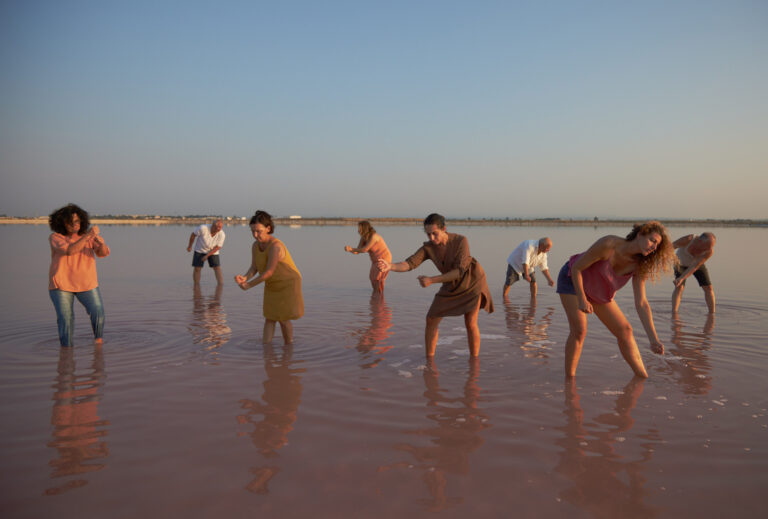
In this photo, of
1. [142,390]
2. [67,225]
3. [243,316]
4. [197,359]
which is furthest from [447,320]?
[67,225]

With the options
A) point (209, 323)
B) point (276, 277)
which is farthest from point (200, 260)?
point (276, 277)

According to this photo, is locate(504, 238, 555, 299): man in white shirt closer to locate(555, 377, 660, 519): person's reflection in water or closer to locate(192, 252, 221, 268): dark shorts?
locate(555, 377, 660, 519): person's reflection in water

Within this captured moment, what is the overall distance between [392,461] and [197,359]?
3.61 metres

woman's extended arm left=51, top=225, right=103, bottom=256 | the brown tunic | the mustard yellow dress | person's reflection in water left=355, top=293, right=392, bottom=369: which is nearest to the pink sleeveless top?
person's reflection in water left=355, top=293, right=392, bottom=369

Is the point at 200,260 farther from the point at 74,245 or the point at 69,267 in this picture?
the point at 74,245

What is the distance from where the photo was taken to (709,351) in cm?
698

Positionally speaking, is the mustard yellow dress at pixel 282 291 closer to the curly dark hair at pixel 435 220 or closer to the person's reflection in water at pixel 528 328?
the curly dark hair at pixel 435 220

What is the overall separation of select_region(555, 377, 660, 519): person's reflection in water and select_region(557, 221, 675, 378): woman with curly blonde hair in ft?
2.63

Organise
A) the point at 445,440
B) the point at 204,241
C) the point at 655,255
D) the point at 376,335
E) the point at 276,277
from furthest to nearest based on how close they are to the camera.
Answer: the point at 204,241
the point at 376,335
the point at 276,277
the point at 655,255
the point at 445,440

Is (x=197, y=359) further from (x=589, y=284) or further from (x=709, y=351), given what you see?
(x=709, y=351)

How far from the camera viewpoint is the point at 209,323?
28.4ft

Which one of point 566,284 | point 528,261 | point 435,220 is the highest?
point 435,220

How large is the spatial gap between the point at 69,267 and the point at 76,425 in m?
3.06

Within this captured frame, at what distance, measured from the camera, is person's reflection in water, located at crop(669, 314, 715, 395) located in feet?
18.2
